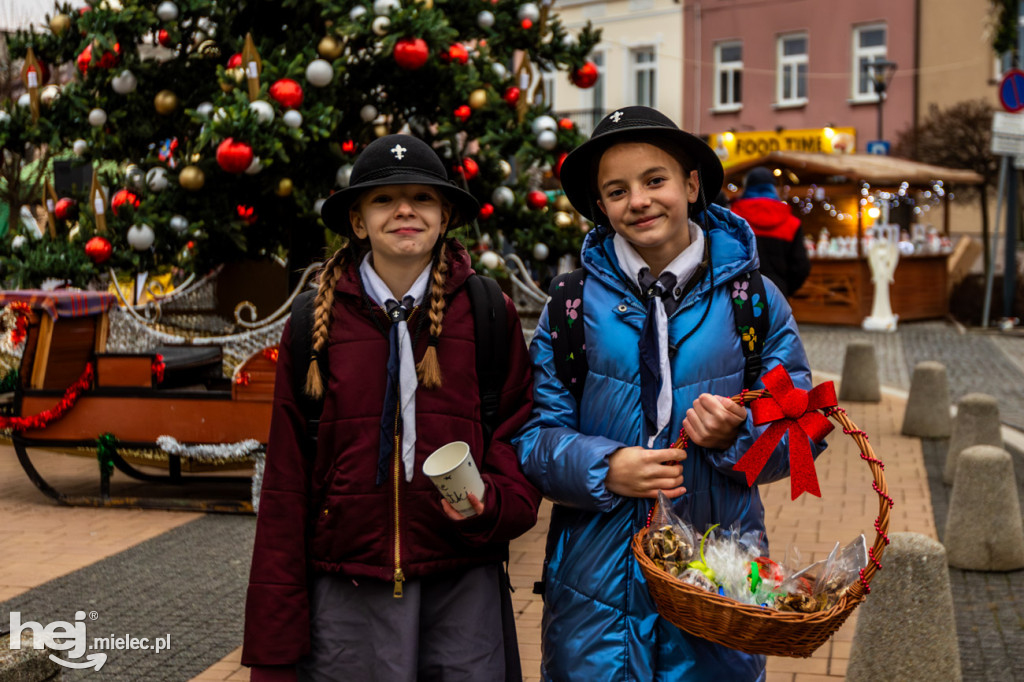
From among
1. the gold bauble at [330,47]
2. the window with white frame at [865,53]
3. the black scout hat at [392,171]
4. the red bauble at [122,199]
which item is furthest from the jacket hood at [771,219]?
the window with white frame at [865,53]

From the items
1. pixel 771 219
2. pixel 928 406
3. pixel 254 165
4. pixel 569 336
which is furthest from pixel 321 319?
pixel 928 406

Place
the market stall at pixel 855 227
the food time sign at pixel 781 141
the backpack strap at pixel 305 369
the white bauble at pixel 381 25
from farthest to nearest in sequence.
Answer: the food time sign at pixel 781 141
the market stall at pixel 855 227
the white bauble at pixel 381 25
the backpack strap at pixel 305 369

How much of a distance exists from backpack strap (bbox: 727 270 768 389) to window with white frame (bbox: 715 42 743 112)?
3038cm

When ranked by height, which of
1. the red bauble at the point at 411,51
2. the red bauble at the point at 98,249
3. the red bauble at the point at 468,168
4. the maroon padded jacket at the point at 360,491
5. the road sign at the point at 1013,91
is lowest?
the maroon padded jacket at the point at 360,491

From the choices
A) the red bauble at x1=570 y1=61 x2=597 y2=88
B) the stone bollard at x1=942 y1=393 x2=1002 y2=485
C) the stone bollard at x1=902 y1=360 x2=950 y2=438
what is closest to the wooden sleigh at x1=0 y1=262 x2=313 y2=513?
the red bauble at x1=570 y1=61 x2=597 y2=88

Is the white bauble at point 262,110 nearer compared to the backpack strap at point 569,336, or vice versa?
the backpack strap at point 569,336

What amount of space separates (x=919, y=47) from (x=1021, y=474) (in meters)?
22.9

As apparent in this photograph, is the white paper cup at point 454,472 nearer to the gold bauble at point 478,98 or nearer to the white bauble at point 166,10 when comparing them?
the gold bauble at point 478,98

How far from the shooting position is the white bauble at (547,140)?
25.2ft

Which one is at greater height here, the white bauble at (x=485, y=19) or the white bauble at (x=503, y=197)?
the white bauble at (x=485, y=19)

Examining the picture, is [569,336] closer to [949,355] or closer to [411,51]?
[411,51]

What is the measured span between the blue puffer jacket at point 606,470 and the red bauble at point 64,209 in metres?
6.34

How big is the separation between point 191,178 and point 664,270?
500cm

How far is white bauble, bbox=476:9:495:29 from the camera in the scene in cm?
793
